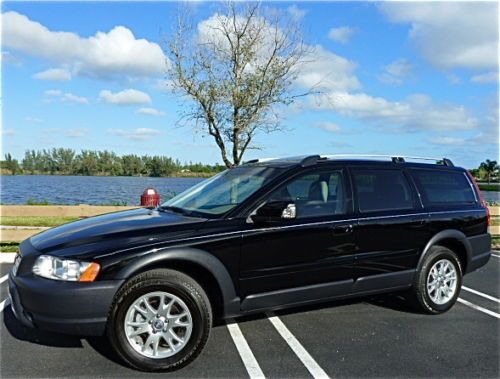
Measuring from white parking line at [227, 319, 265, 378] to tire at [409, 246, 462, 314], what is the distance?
2.01 metres

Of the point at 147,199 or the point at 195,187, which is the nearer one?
the point at 195,187

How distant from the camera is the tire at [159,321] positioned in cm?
350

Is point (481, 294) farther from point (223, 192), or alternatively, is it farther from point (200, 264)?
point (200, 264)

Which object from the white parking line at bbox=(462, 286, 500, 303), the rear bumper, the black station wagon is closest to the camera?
the black station wagon

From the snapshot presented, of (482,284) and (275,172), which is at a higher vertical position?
(275,172)

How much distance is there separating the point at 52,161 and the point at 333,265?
211 ft

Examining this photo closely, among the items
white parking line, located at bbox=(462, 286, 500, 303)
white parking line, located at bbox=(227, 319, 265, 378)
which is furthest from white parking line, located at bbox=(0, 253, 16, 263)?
white parking line, located at bbox=(462, 286, 500, 303)

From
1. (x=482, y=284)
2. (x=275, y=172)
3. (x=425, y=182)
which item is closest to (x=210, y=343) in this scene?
(x=275, y=172)

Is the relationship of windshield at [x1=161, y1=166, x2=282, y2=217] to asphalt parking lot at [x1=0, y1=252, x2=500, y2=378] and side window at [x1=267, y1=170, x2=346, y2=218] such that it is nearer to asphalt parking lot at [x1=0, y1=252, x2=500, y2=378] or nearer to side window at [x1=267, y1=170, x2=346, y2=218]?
side window at [x1=267, y1=170, x2=346, y2=218]

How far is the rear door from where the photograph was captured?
452 cm

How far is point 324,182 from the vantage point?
14.9 feet

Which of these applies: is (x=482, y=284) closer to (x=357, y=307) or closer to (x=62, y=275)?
(x=357, y=307)

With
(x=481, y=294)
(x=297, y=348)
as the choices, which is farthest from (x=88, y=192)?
(x=297, y=348)

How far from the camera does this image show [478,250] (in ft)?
18.1
